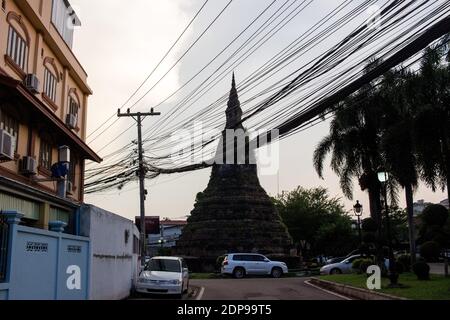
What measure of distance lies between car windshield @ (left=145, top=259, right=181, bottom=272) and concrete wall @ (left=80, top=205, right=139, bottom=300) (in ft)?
2.88

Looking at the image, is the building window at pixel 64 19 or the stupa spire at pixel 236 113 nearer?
the stupa spire at pixel 236 113

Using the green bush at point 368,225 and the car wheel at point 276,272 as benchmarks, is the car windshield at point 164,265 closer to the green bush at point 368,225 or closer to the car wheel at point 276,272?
the car wheel at point 276,272

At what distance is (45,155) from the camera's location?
693 inches

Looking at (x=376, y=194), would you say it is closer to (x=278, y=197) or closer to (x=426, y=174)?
(x=426, y=174)

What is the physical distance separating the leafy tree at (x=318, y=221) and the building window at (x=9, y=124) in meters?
47.1

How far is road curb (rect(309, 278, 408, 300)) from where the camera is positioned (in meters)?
16.7

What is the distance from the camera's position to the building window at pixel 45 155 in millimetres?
17156

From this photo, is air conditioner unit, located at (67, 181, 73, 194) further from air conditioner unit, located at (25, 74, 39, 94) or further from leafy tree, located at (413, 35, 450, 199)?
leafy tree, located at (413, 35, 450, 199)

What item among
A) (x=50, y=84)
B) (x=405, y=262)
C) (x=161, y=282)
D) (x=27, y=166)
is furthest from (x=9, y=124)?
(x=405, y=262)

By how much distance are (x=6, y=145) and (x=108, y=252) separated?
4.99 metres

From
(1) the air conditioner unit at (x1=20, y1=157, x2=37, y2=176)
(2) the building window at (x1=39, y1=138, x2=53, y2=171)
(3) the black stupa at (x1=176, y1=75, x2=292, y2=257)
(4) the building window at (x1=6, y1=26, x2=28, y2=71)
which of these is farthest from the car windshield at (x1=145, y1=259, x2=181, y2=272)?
(3) the black stupa at (x1=176, y1=75, x2=292, y2=257)

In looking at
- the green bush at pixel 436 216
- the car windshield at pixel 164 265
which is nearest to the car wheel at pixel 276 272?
the car windshield at pixel 164 265

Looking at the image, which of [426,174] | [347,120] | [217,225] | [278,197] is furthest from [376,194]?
[278,197]

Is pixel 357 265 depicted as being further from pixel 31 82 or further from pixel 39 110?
pixel 31 82
